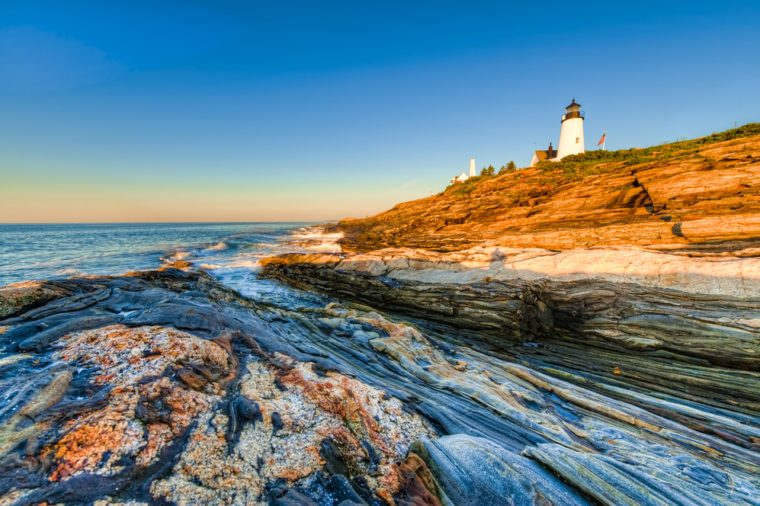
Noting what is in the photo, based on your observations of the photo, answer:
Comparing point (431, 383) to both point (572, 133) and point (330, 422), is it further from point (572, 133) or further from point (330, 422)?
point (572, 133)

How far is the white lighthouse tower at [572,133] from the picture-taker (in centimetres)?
4203

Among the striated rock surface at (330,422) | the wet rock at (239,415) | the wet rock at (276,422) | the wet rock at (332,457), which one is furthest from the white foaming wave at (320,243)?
the wet rock at (332,457)

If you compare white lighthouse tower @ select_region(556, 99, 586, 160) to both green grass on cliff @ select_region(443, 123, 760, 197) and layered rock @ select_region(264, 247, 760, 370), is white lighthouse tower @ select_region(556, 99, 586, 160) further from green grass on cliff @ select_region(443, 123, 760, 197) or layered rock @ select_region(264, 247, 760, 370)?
layered rock @ select_region(264, 247, 760, 370)

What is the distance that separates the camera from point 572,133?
139 ft

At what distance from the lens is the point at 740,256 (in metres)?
11.0

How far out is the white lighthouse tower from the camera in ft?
138

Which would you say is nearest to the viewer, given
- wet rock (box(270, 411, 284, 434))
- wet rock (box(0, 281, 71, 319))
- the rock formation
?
the rock formation

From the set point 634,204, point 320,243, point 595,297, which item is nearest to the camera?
point 595,297

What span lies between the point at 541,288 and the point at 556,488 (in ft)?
34.1

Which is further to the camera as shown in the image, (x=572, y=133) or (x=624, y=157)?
(x=572, y=133)

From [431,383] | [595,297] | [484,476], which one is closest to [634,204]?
[595,297]

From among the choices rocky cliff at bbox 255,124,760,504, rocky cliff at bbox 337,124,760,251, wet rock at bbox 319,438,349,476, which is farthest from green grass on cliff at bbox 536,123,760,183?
wet rock at bbox 319,438,349,476

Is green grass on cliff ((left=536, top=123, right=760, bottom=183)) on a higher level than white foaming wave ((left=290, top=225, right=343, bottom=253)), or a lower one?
higher

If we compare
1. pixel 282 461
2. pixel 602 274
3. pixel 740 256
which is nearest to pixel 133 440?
pixel 282 461
